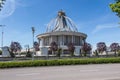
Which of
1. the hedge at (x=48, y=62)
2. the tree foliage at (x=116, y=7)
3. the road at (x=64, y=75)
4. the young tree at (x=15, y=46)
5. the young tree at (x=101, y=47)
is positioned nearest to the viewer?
the tree foliage at (x=116, y=7)

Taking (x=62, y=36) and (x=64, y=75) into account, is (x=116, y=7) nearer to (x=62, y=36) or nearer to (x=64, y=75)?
(x=64, y=75)

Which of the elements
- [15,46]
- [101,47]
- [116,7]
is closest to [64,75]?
[116,7]

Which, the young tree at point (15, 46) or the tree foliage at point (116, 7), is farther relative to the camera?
the young tree at point (15, 46)

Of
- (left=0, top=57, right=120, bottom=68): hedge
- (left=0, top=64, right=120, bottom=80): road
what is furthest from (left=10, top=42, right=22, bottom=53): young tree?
(left=0, top=64, right=120, bottom=80): road

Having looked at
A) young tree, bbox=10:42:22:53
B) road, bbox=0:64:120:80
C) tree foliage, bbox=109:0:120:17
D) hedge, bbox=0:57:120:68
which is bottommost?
road, bbox=0:64:120:80

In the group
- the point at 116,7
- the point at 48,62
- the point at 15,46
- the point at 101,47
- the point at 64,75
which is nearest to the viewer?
the point at 116,7

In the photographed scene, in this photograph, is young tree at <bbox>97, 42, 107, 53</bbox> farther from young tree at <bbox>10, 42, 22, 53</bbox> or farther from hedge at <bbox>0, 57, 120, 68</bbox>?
hedge at <bbox>0, 57, 120, 68</bbox>

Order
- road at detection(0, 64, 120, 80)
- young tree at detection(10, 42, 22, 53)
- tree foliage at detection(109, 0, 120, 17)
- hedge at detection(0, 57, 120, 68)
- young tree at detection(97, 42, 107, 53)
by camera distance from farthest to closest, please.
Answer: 1. young tree at detection(97, 42, 107, 53)
2. young tree at detection(10, 42, 22, 53)
3. hedge at detection(0, 57, 120, 68)
4. road at detection(0, 64, 120, 80)
5. tree foliage at detection(109, 0, 120, 17)

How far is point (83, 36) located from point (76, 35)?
560 cm

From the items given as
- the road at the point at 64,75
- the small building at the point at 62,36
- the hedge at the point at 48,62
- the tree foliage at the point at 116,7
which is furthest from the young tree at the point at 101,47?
the tree foliage at the point at 116,7

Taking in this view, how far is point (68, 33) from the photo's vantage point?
107750mm

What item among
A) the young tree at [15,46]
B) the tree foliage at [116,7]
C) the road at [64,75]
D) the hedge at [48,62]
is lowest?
the road at [64,75]

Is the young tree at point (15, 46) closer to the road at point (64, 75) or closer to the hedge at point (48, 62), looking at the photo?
the hedge at point (48, 62)

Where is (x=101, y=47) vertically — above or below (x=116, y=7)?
above
